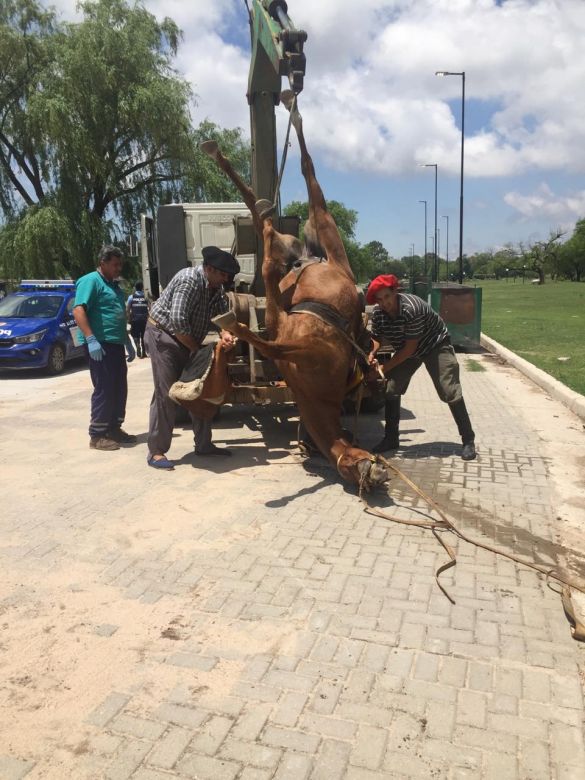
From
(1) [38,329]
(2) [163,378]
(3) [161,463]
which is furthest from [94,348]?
(1) [38,329]

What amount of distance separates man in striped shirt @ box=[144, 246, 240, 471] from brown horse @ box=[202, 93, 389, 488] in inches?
22.2

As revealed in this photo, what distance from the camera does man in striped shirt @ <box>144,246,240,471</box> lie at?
17.4 feet

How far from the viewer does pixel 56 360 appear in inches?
478

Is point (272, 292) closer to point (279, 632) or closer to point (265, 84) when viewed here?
point (265, 84)

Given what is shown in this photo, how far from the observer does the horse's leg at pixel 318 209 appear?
17.9 ft

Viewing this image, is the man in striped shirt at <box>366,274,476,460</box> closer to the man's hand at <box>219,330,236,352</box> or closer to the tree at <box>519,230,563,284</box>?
the man's hand at <box>219,330,236,352</box>

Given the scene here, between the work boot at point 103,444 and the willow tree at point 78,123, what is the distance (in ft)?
50.2

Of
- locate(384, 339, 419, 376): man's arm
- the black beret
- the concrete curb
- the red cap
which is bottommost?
the concrete curb

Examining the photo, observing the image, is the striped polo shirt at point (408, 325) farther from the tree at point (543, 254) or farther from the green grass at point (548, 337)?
the tree at point (543, 254)

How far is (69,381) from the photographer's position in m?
11.2

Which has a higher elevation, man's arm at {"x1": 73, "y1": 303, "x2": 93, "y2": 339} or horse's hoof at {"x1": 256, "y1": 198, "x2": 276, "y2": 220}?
horse's hoof at {"x1": 256, "y1": 198, "x2": 276, "y2": 220}

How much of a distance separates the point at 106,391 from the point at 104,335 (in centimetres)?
58

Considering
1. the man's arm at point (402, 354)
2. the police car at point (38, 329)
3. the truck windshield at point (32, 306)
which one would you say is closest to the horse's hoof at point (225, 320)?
the man's arm at point (402, 354)

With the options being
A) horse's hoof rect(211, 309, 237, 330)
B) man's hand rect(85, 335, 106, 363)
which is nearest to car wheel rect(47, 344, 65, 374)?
man's hand rect(85, 335, 106, 363)
